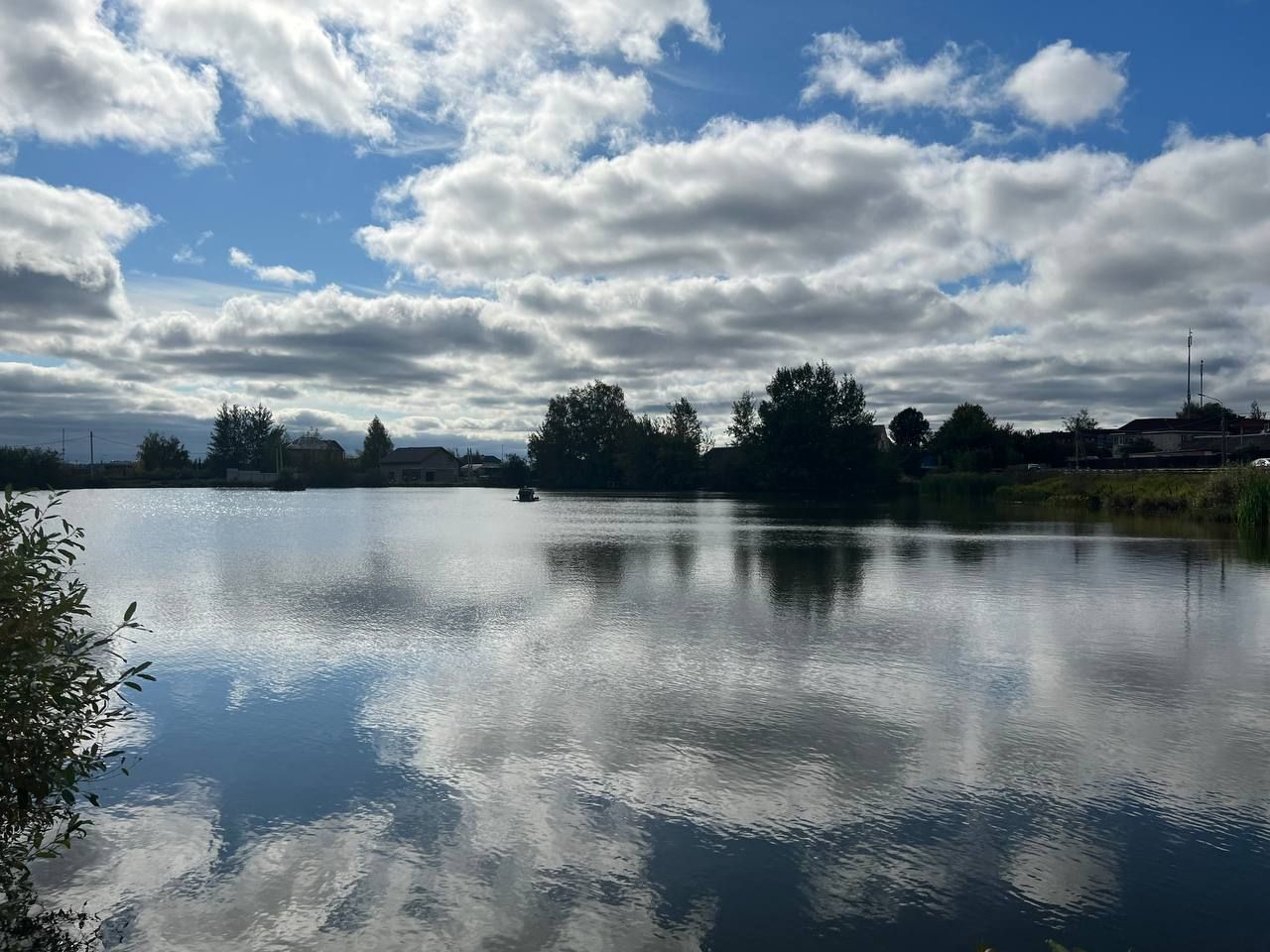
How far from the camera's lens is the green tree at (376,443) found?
185 m

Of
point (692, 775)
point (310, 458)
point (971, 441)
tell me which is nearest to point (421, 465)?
point (310, 458)

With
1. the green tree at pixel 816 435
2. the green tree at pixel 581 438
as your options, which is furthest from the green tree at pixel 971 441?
the green tree at pixel 581 438

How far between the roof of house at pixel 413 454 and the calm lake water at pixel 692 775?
167 metres

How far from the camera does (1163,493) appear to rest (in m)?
66.3

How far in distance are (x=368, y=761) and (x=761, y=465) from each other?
382 feet

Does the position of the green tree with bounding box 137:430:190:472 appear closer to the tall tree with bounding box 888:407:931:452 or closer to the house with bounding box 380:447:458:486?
the house with bounding box 380:447:458:486

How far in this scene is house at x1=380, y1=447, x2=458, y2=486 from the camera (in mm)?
184500

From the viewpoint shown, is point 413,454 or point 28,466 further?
point 413,454

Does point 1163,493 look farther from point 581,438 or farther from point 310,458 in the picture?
point 310,458

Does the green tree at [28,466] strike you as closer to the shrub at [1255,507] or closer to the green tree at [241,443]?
the green tree at [241,443]

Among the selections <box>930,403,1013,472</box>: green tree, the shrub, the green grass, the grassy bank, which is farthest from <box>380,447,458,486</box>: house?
the shrub

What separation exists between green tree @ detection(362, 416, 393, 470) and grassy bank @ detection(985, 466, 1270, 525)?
125541mm

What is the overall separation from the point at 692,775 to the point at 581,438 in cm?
15440

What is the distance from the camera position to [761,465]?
125250 millimetres
